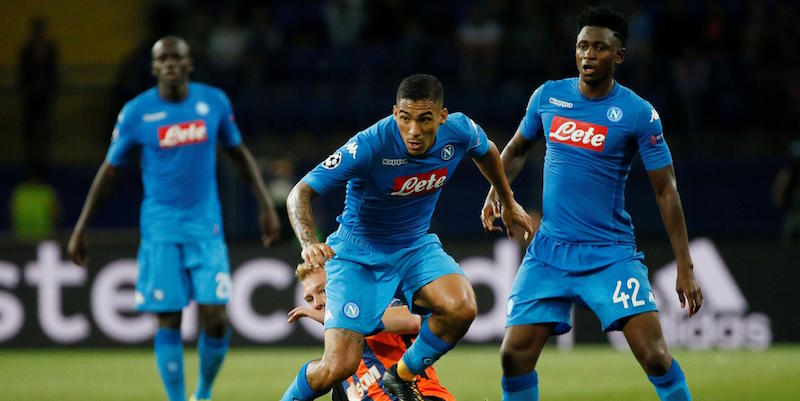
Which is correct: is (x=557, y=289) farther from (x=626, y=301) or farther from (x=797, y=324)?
(x=797, y=324)

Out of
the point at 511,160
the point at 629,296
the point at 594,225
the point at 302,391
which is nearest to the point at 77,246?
the point at 302,391

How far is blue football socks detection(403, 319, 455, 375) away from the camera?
19.5 feet

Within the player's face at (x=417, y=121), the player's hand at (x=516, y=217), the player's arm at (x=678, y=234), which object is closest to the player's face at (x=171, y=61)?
the player's face at (x=417, y=121)

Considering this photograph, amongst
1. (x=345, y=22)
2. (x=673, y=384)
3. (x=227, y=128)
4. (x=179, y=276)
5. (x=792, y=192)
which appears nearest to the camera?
(x=673, y=384)

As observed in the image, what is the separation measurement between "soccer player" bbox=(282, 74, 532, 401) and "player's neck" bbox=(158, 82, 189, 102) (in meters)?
2.12

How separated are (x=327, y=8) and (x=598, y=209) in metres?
11.1

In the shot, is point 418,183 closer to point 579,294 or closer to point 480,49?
point 579,294

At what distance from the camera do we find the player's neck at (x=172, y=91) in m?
7.95

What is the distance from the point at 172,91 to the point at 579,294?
136 inches

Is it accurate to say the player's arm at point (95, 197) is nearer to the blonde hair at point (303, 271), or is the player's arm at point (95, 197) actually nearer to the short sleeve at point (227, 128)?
the short sleeve at point (227, 128)

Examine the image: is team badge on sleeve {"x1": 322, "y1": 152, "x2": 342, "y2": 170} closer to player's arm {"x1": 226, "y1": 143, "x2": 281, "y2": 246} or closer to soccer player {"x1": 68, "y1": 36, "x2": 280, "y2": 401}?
soccer player {"x1": 68, "y1": 36, "x2": 280, "y2": 401}

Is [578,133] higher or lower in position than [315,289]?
higher

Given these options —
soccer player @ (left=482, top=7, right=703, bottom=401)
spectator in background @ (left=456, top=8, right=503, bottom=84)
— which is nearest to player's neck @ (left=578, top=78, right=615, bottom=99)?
soccer player @ (left=482, top=7, right=703, bottom=401)

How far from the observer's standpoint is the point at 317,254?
525 cm
